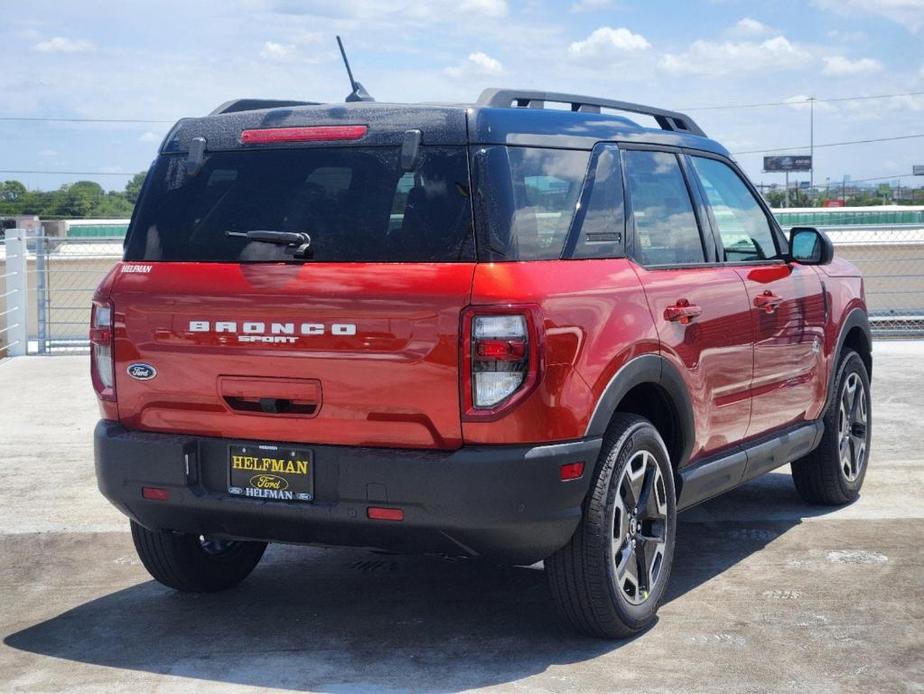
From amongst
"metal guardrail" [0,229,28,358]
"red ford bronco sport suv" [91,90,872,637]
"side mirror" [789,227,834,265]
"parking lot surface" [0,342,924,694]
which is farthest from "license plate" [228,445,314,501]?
"metal guardrail" [0,229,28,358]

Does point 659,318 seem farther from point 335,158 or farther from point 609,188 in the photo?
point 335,158

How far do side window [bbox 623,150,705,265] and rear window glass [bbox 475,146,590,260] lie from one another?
1.50 feet

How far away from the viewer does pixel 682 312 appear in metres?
5.33

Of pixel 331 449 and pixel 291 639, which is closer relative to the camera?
pixel 331 449

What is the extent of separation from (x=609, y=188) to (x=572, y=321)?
2.62ft

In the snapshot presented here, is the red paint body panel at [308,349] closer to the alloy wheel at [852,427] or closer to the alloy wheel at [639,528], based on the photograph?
the alloy wheel at [639,528]

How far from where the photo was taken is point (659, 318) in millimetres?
5148

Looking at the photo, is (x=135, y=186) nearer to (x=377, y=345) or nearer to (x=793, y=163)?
(x=377, y=345)

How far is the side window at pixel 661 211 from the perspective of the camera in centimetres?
532

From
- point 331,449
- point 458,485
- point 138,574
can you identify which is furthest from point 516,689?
point 138,574

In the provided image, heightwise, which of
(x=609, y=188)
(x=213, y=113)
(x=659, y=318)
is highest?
(x=213, y=113)

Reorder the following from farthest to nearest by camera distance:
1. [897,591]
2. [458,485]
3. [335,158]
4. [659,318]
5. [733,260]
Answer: [733,260], [897,591], [659,318], [335,158], [458,485]

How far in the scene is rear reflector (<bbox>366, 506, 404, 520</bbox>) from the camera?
14.8 ft

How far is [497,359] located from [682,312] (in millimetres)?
1219
